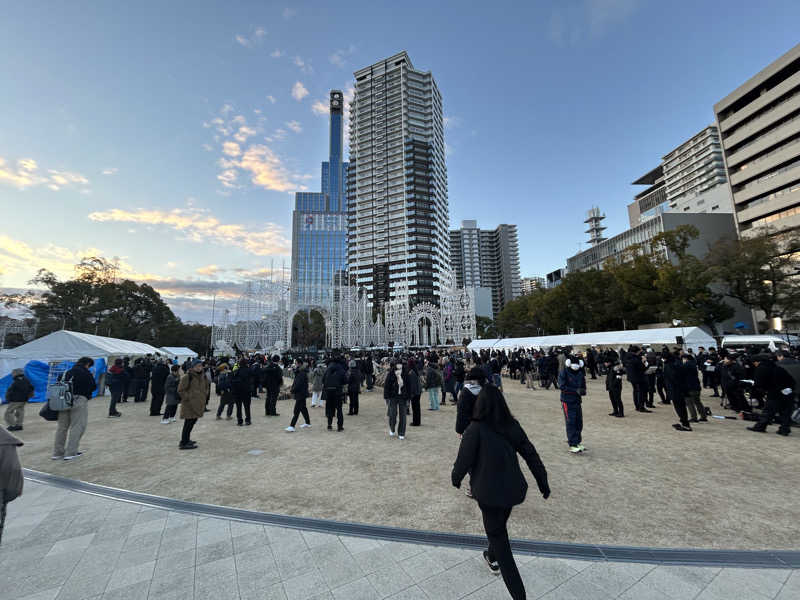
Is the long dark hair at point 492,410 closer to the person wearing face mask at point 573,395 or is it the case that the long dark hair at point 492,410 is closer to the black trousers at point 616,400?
the person wearing face mask at point 573,395

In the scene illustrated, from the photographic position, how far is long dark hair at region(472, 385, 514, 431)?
2.54 meters

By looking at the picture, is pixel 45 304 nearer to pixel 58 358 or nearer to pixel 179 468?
pixel 58 358

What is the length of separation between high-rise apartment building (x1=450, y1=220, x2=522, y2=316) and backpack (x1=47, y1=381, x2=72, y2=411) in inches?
6154

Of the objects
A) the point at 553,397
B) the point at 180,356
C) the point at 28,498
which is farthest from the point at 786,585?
the point at 180,356

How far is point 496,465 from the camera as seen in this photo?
7.99ft

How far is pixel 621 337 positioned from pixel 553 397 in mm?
13716

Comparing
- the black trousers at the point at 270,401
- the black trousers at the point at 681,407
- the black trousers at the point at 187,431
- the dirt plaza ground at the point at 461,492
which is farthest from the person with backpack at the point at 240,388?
the black trousers at the point at 681,407

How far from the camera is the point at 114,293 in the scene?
35.8 meters

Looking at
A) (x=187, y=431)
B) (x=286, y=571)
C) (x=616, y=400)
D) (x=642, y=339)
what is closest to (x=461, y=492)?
(x=286, y=571)

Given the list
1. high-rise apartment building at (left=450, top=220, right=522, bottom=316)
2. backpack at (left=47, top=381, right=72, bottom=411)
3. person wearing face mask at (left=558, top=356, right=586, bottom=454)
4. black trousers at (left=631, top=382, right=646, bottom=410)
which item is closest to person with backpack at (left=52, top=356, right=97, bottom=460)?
backpack at (left=47, top=381, right=72, bottom=411)

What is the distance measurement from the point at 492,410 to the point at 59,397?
7.83 meters

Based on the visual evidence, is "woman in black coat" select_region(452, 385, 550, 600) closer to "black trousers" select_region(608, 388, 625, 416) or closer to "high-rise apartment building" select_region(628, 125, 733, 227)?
"black trousers" select_region(608, 388, 625, 416)

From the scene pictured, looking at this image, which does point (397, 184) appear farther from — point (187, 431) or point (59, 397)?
point (59, 397)

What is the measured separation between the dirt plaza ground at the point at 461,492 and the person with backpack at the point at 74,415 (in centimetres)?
24
